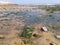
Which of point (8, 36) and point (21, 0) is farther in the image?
point (21, 0)

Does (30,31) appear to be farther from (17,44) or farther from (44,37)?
(17,44)

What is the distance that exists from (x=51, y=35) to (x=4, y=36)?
120 inches

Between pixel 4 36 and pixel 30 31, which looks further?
pixel 30 31

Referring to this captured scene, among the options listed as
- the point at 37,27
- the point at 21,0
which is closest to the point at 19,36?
the point at 37,27

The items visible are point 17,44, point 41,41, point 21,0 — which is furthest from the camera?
point 21,0

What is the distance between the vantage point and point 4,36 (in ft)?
41.4

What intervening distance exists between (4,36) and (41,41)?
228 centimetres

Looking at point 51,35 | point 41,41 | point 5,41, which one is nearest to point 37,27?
point 51,35

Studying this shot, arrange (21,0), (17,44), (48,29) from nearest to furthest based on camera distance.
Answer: (17,44), (48,29), (21,0)

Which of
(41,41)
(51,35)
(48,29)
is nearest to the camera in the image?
(41,41)

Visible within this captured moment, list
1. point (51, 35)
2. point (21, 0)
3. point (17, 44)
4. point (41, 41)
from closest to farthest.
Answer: point (17, 44) < point (41, 41) < point (51, 35) < point (21, 0)

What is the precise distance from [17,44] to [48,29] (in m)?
3.89

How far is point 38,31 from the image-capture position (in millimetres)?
14047

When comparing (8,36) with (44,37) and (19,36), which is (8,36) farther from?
(44,37)
